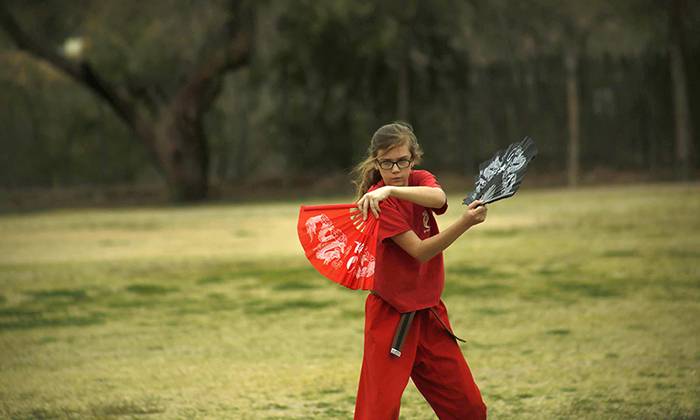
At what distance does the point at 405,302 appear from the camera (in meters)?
3.92

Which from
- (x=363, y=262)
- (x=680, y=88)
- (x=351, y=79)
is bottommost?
(x=363, y=262)

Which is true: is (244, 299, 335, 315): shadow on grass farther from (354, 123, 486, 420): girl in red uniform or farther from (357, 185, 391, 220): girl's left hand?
(357, 185, 391, 220): girl's left hand

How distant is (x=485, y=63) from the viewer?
1168 inches

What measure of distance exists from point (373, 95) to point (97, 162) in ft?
30.3

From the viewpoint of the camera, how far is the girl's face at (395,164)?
156 inches

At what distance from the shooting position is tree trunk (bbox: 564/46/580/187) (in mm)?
26875

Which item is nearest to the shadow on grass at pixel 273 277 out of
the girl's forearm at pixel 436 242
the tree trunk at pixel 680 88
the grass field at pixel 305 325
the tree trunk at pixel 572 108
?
the grass field at pixel 305 325

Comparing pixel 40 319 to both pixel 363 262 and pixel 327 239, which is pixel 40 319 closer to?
pixel 327 239

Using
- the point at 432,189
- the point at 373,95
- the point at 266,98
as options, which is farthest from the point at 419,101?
the point at 432,189

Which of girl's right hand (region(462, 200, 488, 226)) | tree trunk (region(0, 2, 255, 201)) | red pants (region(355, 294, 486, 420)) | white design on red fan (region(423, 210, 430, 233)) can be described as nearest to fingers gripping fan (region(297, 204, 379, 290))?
red pants (region(355, 294, 486, 420))

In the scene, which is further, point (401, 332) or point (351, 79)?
point (351, 79)

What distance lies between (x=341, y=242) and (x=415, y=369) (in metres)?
0.57

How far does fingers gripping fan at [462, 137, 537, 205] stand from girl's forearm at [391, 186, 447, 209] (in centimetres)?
11

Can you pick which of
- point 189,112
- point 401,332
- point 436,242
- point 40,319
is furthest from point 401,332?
point 189,112
